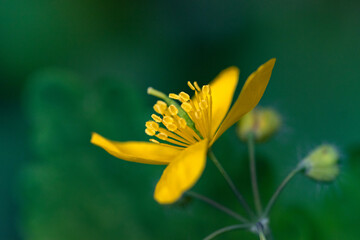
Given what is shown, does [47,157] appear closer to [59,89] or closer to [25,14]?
[59,89]

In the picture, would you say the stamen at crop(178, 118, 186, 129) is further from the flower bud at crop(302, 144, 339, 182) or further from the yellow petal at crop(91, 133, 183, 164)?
the flower bud at crop(302, 144, 339, 182)

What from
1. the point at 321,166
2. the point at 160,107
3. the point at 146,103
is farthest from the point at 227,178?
the point at 146,103

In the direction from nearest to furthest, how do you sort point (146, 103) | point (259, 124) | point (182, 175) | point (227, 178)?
1. point (182, 175)
2. point (227, 178)
3. point (259, 124)
4. point (146, 103)

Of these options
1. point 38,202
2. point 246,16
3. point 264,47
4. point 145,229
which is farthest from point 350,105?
point 38,202

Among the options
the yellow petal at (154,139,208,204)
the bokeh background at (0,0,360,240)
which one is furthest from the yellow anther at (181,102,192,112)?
the bokeh background at (0,0,360,240)

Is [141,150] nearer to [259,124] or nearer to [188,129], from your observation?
[188,129]

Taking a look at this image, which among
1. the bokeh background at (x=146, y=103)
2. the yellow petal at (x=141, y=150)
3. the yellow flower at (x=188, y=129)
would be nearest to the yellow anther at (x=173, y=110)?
the yellow flower at (x=188, y=129)
